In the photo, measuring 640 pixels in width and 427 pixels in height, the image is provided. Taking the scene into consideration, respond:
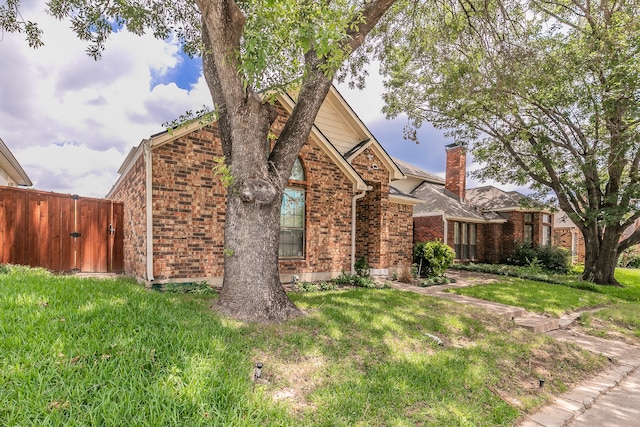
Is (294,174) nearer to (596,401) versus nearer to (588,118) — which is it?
(596,401)

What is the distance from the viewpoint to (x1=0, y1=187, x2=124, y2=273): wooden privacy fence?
793 cm

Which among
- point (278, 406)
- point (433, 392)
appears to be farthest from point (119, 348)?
point (433, 392)

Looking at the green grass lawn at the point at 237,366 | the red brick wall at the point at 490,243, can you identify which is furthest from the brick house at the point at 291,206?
the red brick wall at the point at 490,243

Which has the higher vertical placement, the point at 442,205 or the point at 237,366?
the point at 442,205

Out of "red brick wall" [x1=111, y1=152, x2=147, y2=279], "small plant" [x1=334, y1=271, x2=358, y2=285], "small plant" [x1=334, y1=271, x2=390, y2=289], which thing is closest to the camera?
"red brick wall" [x1=111, y1=152, x2=147, y2=279]

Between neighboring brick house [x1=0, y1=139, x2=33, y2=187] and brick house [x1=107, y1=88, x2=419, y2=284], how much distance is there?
3.07 m

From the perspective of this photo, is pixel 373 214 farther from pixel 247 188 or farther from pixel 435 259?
pixel 247 188

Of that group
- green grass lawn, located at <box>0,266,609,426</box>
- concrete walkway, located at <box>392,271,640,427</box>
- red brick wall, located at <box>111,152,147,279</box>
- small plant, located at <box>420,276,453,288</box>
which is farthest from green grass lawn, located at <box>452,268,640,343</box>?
red brick wall, located at <box>111,152,147,279</box>

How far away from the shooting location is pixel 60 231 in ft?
28.5

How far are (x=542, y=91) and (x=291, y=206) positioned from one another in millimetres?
10683

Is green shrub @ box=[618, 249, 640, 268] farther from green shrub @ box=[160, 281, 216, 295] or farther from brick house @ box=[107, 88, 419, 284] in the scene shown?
green shrub @ box=[160, 281, 216, 295]

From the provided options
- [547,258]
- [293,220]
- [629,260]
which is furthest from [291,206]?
[629,260]

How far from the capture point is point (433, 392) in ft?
11.6

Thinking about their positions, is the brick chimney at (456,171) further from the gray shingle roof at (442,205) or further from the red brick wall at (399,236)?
the red brick wall at (399,236)
